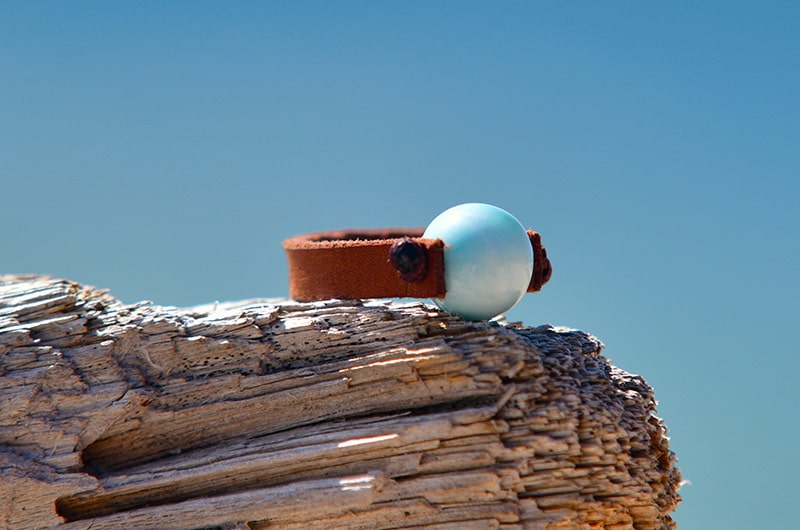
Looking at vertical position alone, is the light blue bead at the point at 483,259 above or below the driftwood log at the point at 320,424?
above

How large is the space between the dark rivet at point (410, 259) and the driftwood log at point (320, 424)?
0.39 metres

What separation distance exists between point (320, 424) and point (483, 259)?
64.7 inches

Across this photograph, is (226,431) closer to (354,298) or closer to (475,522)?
(354,298)

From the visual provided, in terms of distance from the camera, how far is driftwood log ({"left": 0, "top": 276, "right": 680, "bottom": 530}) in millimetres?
5633

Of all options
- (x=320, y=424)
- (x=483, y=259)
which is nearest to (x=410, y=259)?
(x=483, y=259)

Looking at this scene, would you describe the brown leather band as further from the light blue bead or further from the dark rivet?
the light blue bead

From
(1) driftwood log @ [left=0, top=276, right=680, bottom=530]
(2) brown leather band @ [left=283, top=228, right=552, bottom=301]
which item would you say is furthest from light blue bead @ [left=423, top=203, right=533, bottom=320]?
(1) driftwood log @ [left=0, top=276, right=680, bottom=530]

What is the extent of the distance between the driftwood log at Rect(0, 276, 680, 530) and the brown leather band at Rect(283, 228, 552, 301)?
0.18m

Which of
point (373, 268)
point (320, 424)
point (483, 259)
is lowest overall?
point (320, 424)

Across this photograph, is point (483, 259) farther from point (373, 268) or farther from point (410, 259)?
point (373, 268)

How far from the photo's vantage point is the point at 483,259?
5.91 m

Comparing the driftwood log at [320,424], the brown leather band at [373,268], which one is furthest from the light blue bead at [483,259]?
the driftwood log at [320,424]

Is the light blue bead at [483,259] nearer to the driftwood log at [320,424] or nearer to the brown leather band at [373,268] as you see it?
the brown leather band at [373,268]

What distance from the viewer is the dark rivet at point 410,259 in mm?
5875
